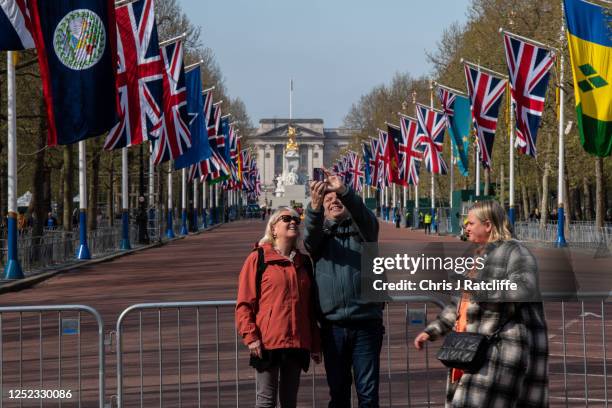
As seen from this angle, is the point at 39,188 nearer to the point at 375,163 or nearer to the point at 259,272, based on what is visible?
the point at 259,272

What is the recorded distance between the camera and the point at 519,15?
5966cm

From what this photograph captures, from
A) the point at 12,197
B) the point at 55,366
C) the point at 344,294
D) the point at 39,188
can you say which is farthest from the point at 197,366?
the point at 39,188

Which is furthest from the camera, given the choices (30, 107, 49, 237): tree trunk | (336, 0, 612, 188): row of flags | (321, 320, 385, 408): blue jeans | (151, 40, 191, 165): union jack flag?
(151, 40, 191, 165): union jack flag

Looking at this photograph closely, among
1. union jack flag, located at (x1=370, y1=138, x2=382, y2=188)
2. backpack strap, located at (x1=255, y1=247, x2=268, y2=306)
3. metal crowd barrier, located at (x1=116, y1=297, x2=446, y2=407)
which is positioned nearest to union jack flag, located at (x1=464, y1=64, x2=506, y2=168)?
metal crowd barrier, located at (x1=116, y1=297, x2=446, y2=407)

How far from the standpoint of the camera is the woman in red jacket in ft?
26.4

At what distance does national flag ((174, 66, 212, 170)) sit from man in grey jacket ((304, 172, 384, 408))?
33963 millimetres

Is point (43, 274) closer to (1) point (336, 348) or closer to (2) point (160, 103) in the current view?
(2) point (160, 103)

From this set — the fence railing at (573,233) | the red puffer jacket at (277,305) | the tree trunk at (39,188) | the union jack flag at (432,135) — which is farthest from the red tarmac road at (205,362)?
the union jack flag at (432,135)

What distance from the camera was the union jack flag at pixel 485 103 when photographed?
42.8 m

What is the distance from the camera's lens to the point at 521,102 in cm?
3638

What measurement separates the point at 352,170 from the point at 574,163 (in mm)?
64302

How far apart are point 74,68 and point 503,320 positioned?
18.1 m

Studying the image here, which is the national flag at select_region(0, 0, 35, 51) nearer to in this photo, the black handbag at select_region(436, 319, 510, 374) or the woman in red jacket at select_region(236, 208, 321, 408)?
the woman in red jacket at select_region(236, 208, 321, 408)

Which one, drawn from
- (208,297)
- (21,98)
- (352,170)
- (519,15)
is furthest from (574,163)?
(352,170)
